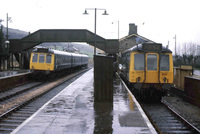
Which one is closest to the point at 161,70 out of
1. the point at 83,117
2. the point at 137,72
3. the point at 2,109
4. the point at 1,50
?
the point at 137,72

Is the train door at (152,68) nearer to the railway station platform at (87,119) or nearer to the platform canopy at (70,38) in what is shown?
the railway station platform at (87,119)

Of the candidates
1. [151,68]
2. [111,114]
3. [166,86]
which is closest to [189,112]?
[166,86]

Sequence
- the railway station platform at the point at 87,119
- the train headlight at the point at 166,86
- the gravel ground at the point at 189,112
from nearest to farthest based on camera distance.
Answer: the railway station platform at the point at 87,119, the gravel ground at the point at 189,112, the train headlight at the point at 166,86

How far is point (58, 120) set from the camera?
824 cm

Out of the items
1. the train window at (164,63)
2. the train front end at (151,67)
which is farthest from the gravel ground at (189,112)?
the train window at (164,63)

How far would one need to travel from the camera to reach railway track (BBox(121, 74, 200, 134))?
8695 mm

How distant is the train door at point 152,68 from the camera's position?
13528 millimetres

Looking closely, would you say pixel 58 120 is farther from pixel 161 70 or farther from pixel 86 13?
pixel 86 13

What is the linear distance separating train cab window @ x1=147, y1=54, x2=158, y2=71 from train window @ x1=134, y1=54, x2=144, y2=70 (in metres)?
0.31

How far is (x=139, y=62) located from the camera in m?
13.8

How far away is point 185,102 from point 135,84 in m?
4.18

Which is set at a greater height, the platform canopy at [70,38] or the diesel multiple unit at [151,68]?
the platform canopy at [70,38]

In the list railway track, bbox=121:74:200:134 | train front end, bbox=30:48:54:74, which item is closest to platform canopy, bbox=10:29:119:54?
train front end, bbox=30:48:54:74

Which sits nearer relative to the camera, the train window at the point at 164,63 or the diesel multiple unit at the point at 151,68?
the diesel multiple unit at the point at 151,68
